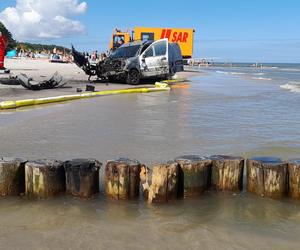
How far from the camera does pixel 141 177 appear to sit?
15.7 feet

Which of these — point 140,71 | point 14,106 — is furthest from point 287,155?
point 140,71

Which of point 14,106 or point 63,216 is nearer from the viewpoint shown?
point 63,216

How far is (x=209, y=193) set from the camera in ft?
16.5

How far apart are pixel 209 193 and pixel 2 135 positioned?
459 cm

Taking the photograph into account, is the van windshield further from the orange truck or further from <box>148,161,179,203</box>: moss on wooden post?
<box>148,161,179,203</box>: moss on wooden post

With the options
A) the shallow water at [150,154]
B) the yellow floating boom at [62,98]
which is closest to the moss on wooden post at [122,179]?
the shallow water at [150,154]

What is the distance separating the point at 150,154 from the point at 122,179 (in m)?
2.07

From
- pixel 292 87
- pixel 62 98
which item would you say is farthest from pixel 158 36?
pixel 62 98

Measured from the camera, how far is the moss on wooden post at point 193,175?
484 cm

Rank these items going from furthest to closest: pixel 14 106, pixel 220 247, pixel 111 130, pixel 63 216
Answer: pixel 14 106, pixel 111 130, pixel 63 216, pixel 220 247

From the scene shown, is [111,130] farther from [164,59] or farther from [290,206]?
[164,59]

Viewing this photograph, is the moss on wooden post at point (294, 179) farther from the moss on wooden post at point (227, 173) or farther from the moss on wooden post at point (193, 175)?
the moss on wooden post at point (193, 175)

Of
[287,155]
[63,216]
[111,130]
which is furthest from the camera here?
[111,130]

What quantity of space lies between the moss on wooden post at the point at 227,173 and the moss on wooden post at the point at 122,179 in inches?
35.9
